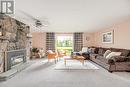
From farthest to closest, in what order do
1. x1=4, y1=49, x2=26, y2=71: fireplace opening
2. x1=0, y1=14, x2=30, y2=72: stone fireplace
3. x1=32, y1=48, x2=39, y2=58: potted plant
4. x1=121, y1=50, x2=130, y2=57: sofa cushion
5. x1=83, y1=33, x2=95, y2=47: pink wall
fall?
x1=83, y1=33, x2=95, y2=47: pink wall
x1=32, y1=48, x2=39, y2=58: potted plant
x1=121, y1=50, x2=130, y2=57: sofa cushion
x1=4, y1=49, x2=26, y2=71: fireplace opening
x1=0, y1=14, x2=30, y2=72: stone fireplace

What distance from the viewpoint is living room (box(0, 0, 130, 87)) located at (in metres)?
4.03

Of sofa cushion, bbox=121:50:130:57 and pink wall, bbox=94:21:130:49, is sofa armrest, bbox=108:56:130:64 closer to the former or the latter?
sofa cushion, bbox=121:50:130:57

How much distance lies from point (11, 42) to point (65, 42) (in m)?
6.71

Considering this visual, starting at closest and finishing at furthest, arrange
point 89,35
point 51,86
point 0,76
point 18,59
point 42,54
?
point 51,86, point 0,76, point 18,59, point 42,54, point 89,35

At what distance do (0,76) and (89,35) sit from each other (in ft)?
28.6

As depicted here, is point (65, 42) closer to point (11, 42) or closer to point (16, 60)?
point (16, 60)

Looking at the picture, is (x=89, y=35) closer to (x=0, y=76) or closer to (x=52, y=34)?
(x=52, y=34)

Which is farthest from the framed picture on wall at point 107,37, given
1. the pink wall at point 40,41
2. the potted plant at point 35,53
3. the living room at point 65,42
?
the potted plant at point 35,53

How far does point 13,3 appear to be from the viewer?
12.6 ft

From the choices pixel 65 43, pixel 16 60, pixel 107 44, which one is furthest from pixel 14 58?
pixel 65 43

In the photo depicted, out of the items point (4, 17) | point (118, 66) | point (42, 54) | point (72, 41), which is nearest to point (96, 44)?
point (72, 41)

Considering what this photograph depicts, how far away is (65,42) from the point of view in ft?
39.6

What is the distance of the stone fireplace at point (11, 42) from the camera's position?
16.4 feet

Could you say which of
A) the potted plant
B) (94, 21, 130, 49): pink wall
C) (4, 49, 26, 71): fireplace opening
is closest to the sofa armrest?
(94, 21, 130, 49): pink wall
